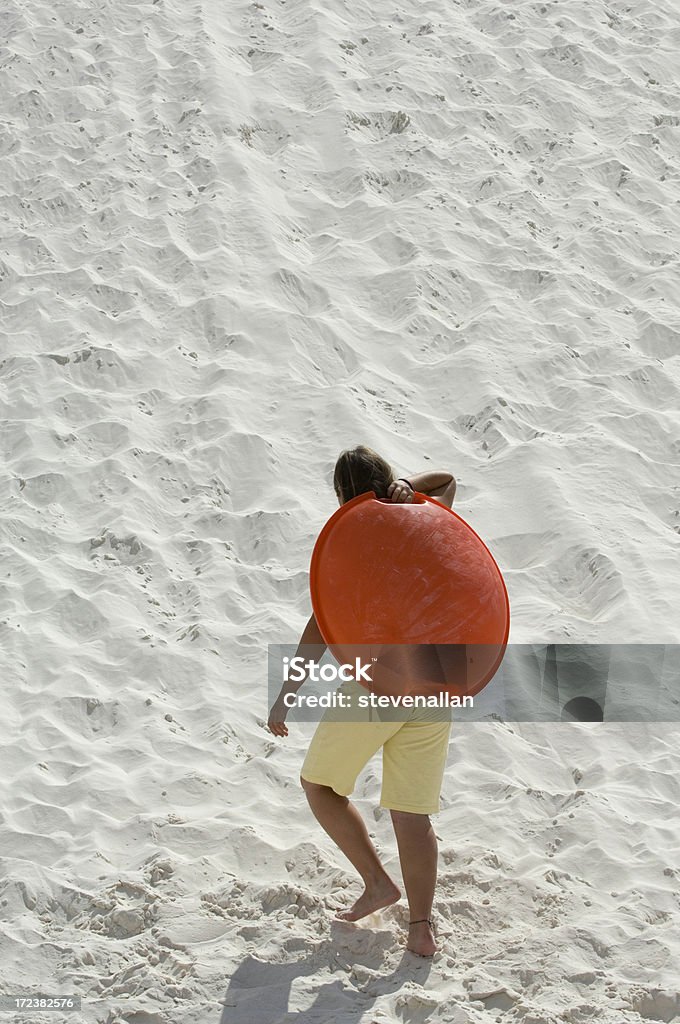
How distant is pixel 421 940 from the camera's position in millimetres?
3531

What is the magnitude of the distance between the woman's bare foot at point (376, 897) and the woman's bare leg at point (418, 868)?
0.26 ft

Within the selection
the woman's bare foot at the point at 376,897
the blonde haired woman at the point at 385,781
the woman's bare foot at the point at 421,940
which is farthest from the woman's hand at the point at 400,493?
A: the woman's bare foot at the point at 421,940

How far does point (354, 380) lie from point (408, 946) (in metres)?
3.50

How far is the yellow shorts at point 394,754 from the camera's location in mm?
3461

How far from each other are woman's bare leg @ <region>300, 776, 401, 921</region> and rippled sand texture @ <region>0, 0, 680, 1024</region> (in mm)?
121

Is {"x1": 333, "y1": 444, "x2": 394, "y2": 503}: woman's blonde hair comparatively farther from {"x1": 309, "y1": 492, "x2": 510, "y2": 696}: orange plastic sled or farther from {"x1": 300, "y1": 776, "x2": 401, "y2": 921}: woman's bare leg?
{"x1": 300, "y1": 776, "x2": 401, "y2": 921}: woman's bare leg

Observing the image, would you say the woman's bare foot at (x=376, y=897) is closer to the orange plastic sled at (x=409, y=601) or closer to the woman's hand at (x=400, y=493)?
the orange plastic sled at (x=409, y=601)

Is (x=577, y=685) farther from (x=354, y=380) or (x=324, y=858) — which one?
(x=354, y=380)

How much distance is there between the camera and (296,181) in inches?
306

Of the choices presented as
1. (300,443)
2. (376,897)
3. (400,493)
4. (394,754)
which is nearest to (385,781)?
(394,754)

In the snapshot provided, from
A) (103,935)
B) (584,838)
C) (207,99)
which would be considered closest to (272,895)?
(103,935)

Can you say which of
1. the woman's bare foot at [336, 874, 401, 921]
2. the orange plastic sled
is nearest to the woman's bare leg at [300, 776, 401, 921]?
the woman's bare foot at [336, 874, 401, 921]

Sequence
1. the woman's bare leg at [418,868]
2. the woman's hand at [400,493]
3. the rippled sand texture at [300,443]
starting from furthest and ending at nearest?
the rippled sand texture at [300,443] < the woman's hand at [400,493] < the woman's bare leg at [418,868]

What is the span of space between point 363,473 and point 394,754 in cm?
82
